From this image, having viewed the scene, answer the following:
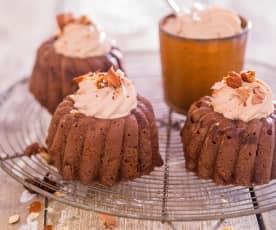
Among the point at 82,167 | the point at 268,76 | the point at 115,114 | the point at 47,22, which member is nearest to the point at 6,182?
the point at 82,167

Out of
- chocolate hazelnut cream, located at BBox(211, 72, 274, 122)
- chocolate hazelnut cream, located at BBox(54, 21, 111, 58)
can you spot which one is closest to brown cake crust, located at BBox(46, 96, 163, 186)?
chocolate hazelnut cream, located at BBox(211, 72, 274, 122)

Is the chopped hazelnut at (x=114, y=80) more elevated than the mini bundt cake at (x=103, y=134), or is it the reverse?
the chopped hazelnut at (x=114, y=80)

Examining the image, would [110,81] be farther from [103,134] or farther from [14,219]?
[14,219]

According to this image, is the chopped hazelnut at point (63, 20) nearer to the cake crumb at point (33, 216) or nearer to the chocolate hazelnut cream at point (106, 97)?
the chocolate hazelnut cream at point (106, 97)

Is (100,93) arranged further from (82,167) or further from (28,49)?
(28,49)

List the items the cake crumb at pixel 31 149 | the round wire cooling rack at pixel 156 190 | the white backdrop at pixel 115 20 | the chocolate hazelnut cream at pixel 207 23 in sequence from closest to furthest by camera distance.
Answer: the round wire cooling rack at pixel 156 190 → the cake crumb at pixel 31 149 → the chocolate hazelnut cream at pixel 207 23 → the white backdrop at pixel 115 20

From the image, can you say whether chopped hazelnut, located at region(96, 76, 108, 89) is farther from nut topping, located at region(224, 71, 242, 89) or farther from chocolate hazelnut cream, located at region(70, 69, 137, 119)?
nut topping, located at region(224, 71, 242, 89)

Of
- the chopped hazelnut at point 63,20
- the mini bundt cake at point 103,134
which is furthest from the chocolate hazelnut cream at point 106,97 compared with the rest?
the chopped hazelnut at point 63,20
